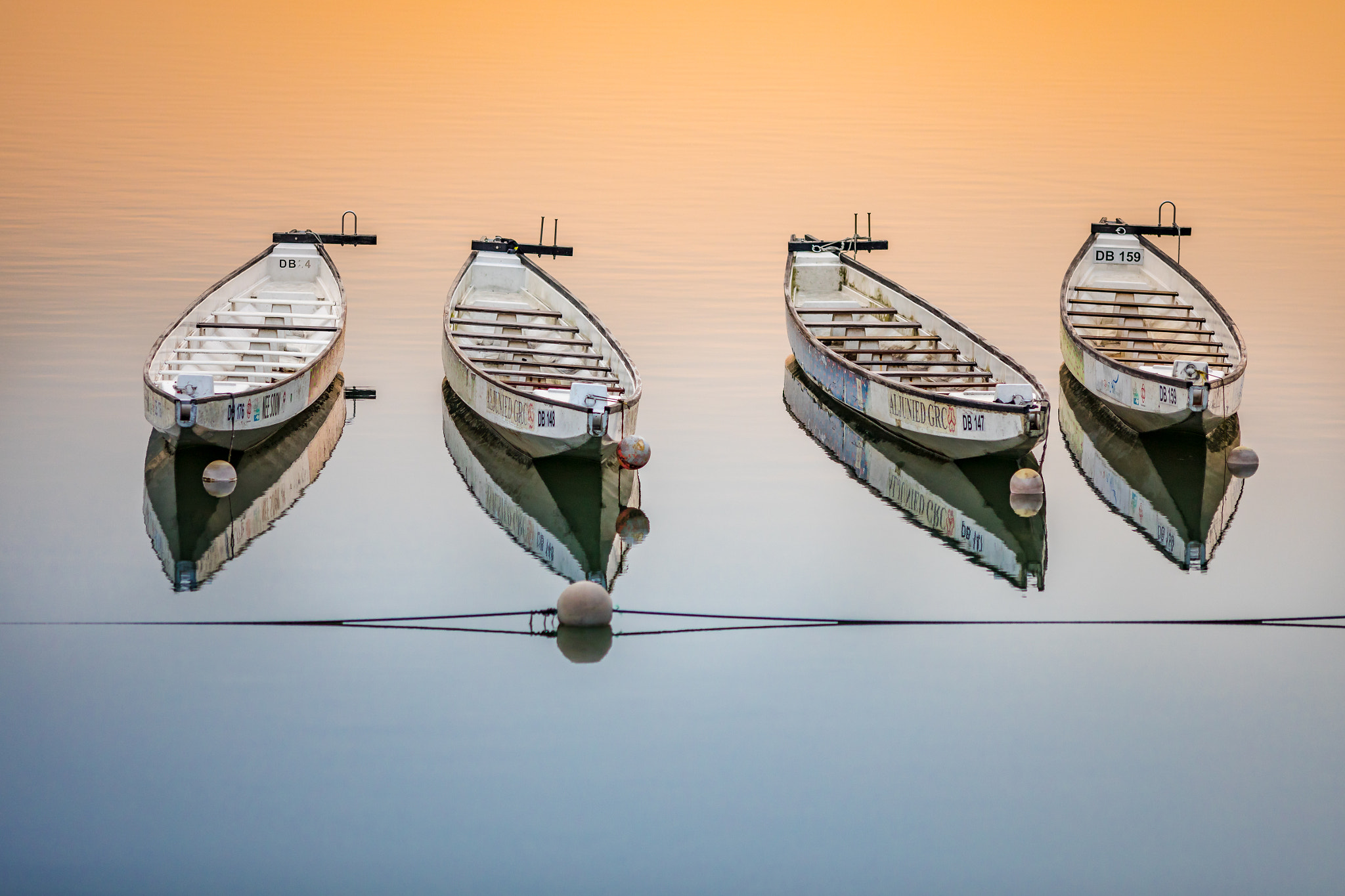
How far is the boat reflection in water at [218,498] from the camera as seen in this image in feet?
50.7

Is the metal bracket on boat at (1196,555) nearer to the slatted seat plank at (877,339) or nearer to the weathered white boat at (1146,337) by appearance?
the weathered white boat at (1146,337)

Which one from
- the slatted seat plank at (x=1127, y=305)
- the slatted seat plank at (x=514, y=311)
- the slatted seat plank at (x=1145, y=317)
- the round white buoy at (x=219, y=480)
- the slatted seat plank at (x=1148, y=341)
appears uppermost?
the slatted seat plank at (x=1127, y=305)

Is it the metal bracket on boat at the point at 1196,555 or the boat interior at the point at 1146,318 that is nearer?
the metal bracket on boat at the point at 1196,555

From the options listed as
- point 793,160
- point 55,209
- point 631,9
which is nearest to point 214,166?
point 55,209

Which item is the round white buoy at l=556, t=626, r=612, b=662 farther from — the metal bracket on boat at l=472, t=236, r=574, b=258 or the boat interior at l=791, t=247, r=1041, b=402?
the metal bracket on boat at l=472, t=236, r=574, b=258

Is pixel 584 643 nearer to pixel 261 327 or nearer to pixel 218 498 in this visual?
pixel 218 498

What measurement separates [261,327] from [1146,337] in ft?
42.0

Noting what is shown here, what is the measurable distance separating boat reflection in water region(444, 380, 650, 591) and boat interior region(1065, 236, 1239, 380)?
7.42m

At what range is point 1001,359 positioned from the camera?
63.4ft

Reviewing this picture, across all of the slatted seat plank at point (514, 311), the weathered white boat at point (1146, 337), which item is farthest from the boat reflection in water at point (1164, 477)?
the slatted seat plank at point (514, 311)

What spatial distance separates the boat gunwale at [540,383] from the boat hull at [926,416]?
2.59 m

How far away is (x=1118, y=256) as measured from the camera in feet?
81.9

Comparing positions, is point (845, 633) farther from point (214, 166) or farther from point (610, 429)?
point (214, 166)

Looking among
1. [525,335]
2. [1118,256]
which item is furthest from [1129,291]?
[525,335]
